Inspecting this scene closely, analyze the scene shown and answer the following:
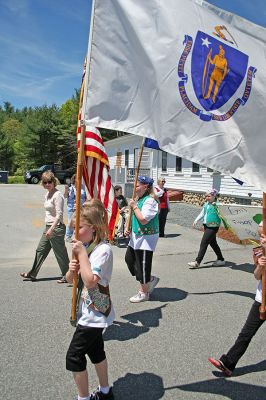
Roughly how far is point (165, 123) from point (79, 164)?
0.91 metres

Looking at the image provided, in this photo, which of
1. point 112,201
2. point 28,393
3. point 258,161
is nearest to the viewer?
point 28,393

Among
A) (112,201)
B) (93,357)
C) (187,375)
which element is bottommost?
(187,375)

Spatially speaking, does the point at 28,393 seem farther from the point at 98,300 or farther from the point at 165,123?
the point at 165,123

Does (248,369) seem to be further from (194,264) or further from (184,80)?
(194,264)

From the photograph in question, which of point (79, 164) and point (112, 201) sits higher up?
point (79, 164)

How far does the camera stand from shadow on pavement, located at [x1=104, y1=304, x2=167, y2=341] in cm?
477

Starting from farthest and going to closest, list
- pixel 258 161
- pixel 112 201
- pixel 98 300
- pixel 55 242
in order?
pixel 55 242 < pixel 112 201 < pixel 258 161 < pixel 98 300

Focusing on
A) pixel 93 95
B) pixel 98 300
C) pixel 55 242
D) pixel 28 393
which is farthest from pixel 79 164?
pixel 55 242

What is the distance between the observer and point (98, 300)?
10.4 ft

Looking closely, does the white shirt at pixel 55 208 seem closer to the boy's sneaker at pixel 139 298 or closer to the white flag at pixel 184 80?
the boy's sneaker at pixel 139 298

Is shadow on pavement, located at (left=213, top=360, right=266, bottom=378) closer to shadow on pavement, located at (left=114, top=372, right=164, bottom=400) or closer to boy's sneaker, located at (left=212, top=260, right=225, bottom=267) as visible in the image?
shadow on pavement, located at (left=114, top=372, right=164, bottom=400)

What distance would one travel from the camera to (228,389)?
11.9 ft

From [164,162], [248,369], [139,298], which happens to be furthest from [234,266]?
[164,162]

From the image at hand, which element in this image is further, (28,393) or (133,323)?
(133,323)
